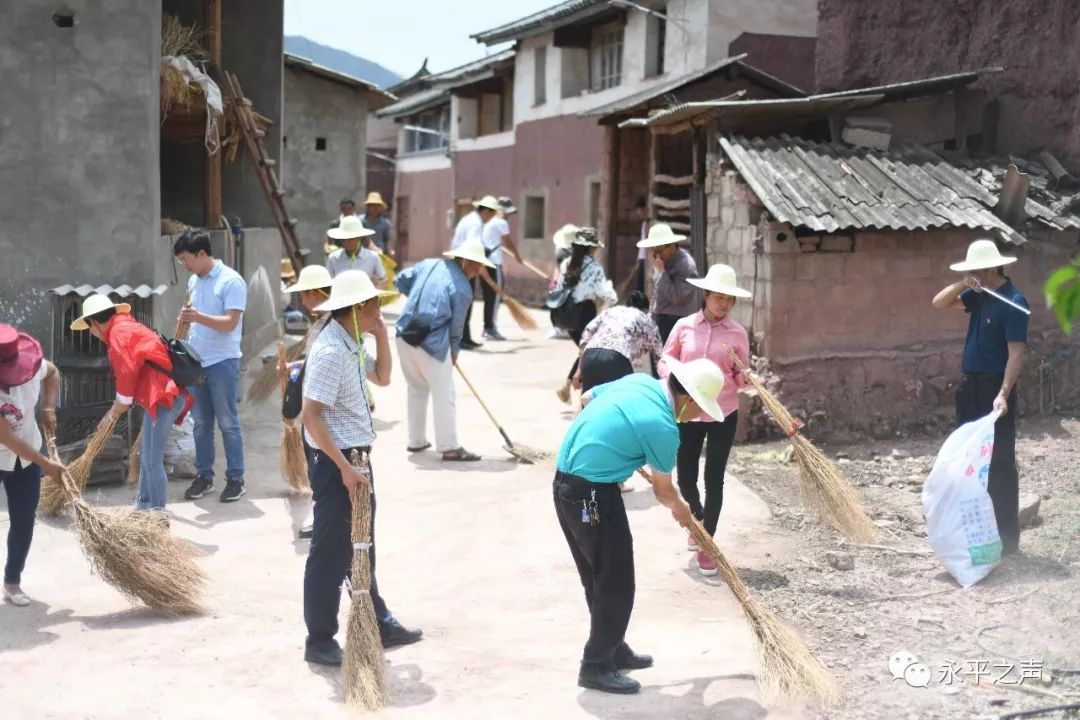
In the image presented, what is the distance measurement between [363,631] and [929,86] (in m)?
7.72

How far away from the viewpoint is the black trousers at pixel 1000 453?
247 inches

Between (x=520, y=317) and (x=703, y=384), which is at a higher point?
(x=703, y=384)

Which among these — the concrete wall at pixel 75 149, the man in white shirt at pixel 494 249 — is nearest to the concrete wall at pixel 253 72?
the man in white shirt at pixel 494 249

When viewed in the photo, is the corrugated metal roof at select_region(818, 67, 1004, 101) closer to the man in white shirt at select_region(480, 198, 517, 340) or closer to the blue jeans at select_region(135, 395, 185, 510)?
the man in white shirt at select_region(480, 198, 517, 340)

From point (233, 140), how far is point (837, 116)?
6.03 meters

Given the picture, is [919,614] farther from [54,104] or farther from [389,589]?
[54,104]

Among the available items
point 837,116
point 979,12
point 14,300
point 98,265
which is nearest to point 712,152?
point 837,116

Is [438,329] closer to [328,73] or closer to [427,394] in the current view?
[427,394]

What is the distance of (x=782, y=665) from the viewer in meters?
4.51

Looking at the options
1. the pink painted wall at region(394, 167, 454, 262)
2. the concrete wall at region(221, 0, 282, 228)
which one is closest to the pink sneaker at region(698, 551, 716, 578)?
the concrete wall at region(221, 0, 282, 228)

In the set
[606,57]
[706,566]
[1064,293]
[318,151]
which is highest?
[606,57]

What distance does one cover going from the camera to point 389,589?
6043mm

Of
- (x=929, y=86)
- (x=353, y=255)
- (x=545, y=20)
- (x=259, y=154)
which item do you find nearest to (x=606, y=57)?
(x=545, y=20)

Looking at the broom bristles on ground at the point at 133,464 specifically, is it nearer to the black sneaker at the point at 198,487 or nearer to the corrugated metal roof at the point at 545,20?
the black sneaker at the point at 198,487
